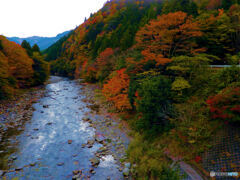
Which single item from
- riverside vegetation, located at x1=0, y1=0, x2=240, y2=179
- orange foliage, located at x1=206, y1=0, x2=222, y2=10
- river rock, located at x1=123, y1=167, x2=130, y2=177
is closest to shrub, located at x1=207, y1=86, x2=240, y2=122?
riverside vegetation, located at x1=0, y1=0, x2=240, y2=179

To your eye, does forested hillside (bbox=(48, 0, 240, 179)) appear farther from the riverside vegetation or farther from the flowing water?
the flowing water

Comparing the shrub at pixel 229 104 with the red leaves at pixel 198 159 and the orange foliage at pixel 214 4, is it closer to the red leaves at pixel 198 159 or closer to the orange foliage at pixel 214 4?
the red leaves at pixel 198 159

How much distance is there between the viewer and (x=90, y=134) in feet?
54.2

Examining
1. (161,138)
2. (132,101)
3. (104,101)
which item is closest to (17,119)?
(104,101)

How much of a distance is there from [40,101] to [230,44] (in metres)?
33.1

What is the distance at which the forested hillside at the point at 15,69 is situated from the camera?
2564cm

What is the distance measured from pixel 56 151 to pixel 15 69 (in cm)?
2794

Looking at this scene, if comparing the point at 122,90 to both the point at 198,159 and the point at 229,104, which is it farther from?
the point at 229,104

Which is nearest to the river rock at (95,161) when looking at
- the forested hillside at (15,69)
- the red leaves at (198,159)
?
the red leaves at (198,159)

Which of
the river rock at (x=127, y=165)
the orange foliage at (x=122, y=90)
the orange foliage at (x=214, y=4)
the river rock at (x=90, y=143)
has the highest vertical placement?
the orange foliage at (x=214, y=4)

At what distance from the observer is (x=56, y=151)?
13383 millimetres

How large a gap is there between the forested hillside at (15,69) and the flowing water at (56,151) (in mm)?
8609

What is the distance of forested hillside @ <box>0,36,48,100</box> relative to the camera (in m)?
25.6

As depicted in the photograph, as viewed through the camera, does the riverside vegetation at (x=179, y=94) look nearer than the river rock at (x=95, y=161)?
Yes
